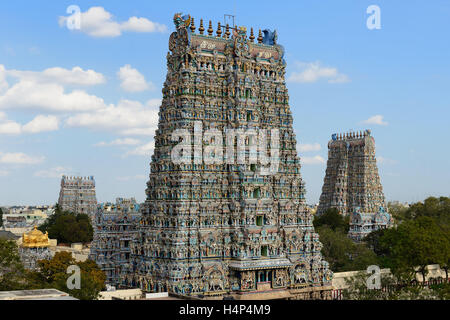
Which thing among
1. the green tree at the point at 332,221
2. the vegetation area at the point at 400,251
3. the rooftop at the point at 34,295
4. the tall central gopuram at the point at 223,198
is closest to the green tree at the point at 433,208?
the green tree at the point at 332,221

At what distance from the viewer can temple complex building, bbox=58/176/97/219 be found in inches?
5428

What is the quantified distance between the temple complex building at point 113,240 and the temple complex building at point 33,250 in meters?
5.81

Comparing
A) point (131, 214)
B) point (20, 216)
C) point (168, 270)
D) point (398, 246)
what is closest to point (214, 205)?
point (168, 270)

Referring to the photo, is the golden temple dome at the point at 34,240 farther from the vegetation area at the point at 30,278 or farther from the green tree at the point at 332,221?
the green tree at the point at 332,221

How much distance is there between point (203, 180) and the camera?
61656mm

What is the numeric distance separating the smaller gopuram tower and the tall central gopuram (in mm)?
51900

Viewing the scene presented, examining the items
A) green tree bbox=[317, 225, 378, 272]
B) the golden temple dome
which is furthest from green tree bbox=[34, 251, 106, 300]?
green tree bbox=[317, 225, 378, 272]

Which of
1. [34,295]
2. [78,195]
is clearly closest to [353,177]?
[78,195]

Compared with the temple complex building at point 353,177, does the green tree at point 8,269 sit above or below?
below

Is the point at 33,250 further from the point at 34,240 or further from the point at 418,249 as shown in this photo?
the point at 418,249

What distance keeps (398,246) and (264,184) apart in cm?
2071

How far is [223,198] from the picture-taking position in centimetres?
6266

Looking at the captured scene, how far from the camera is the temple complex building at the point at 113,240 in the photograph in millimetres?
73375
